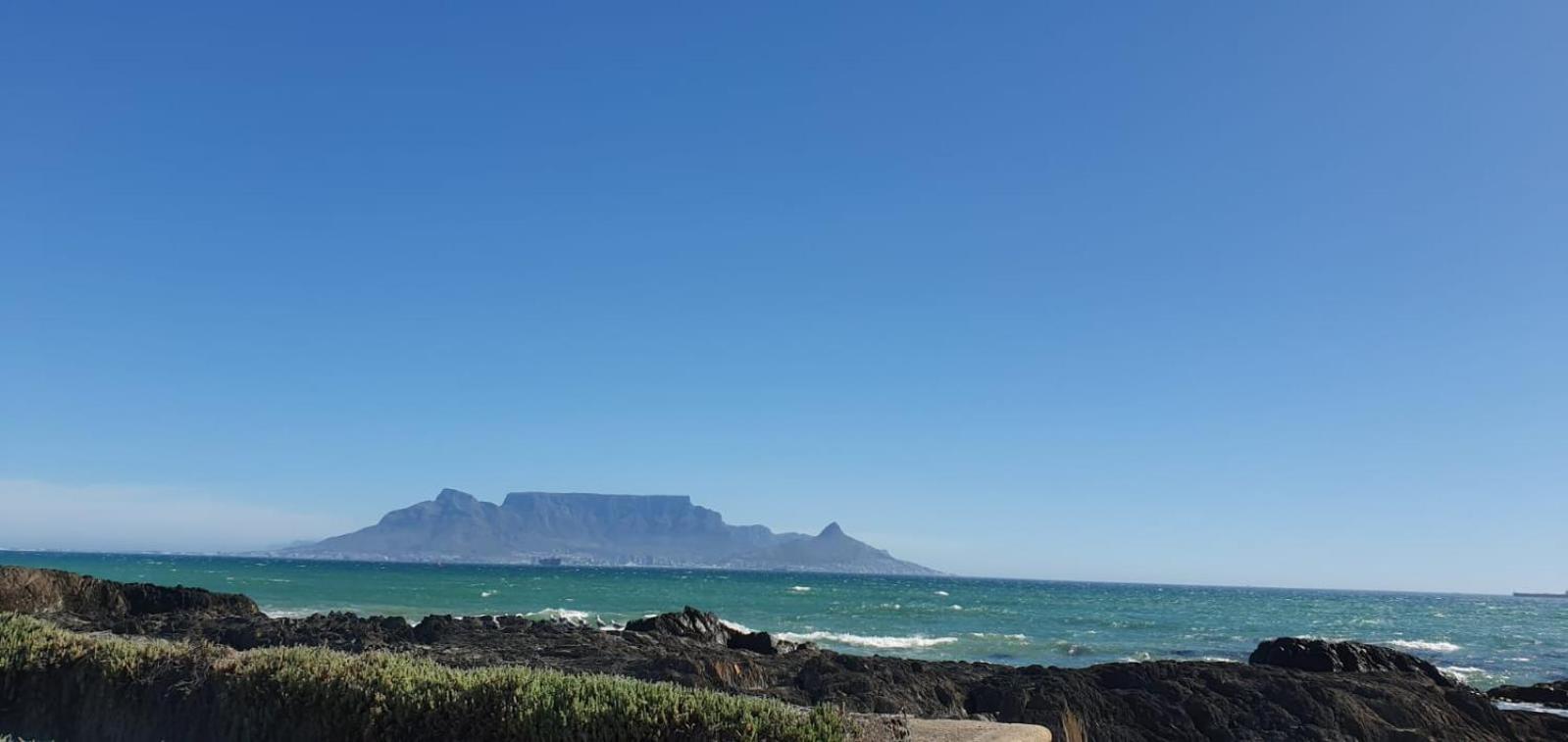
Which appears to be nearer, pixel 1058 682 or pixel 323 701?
pixel 323 701

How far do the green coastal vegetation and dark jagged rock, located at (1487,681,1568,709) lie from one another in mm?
25358

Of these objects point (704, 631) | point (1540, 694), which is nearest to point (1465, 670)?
point (1540, 694)

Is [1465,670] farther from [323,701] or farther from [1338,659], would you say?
[323,701]

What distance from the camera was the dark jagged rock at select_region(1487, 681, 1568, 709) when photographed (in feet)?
84.3

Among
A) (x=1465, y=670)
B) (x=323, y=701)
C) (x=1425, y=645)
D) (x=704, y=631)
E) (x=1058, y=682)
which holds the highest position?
(x=323, y=701)

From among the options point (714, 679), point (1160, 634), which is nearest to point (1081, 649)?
point (1160, 634)

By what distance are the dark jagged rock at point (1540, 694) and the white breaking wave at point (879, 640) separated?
1943cm

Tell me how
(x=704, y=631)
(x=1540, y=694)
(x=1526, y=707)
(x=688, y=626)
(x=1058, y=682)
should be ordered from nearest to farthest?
(x=1058, y=682)
(x=1526, y=707)
(x=1540, y=694)
(x=688, y=626)
(x=704, y=631)

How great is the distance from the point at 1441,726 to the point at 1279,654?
347 inches

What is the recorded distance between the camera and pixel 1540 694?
2634 cm

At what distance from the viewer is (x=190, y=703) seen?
10.6 metres

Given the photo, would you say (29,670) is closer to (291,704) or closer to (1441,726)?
(291,704)

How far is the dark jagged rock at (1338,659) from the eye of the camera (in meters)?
26.5

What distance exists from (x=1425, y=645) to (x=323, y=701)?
53.5 m
